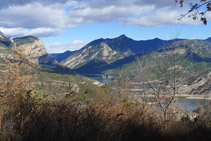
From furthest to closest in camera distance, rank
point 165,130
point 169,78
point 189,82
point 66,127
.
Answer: point 189,82 < point 169,78 < point 165,130 < point 66,127

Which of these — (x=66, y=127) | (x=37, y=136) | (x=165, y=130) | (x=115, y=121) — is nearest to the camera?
(x=37, y=136)

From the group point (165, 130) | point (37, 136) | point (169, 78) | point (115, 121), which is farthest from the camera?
point (169, 78)

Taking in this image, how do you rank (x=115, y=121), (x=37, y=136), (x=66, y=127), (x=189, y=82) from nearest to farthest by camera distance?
(x=37, y=136) → (x=66, y=127) → (x=115, y=121) → (x=189, y=82)

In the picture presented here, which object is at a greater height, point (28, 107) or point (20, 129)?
point (28, 107)

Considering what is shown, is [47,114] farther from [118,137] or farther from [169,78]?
[169,78]

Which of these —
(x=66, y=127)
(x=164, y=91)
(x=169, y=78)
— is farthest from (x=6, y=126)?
Result: (x=164, y=91)

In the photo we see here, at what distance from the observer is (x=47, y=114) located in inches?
197

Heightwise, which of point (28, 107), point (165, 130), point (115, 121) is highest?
point (28, 107)

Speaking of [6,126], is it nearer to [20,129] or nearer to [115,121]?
[20,129]

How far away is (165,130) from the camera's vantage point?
6004 mm

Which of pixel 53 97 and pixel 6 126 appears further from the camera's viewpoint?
pixel 53 97

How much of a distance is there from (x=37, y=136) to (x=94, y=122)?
121 cm

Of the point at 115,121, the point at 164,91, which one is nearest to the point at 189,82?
the point at 164,91

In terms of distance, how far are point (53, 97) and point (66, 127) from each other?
152cm
